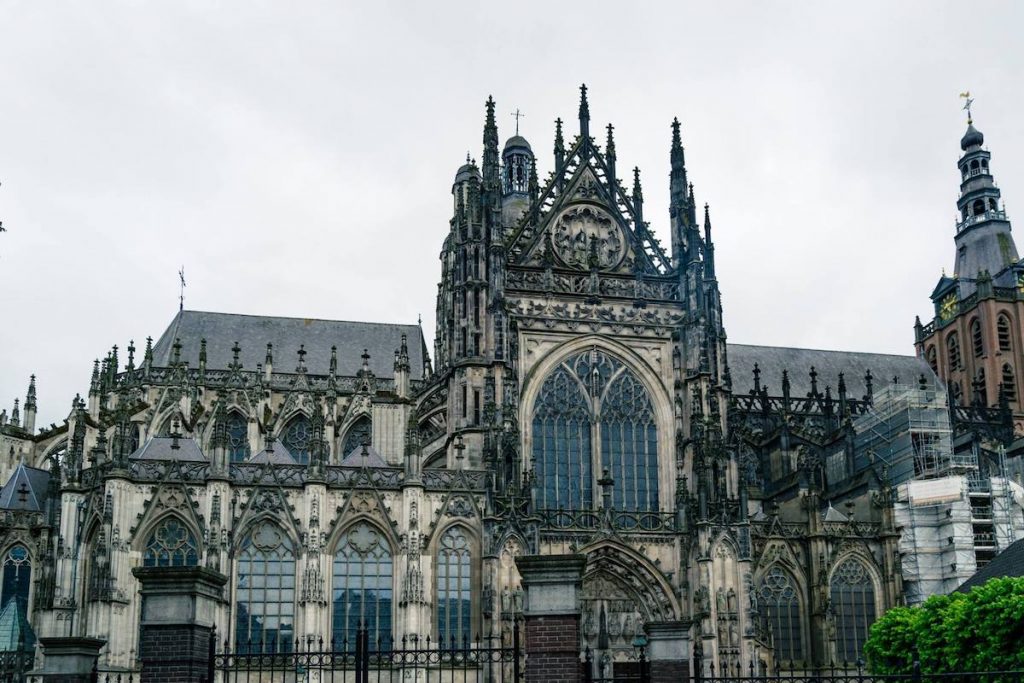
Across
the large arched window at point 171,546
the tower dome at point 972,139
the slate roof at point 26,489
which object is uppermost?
the tower dome at point 972,139

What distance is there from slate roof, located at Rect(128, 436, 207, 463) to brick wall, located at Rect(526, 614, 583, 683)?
849 inches

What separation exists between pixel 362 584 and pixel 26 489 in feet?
53.4

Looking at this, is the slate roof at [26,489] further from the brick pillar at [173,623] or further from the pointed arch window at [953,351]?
the pointed arch window at [953,351]

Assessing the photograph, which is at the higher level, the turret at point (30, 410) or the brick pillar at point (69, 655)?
the turret at point (30, 410)

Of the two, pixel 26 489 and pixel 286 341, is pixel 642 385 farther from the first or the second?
pixel 26 489

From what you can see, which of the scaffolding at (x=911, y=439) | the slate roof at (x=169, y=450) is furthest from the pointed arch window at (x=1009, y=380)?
the slate roof at (x=169, y=450)

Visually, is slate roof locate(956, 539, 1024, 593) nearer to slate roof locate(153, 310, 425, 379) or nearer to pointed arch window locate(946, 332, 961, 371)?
slate roof locate(153, 310, 425, 379)

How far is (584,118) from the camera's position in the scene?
4191cm

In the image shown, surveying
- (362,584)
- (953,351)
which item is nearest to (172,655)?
(362,584)

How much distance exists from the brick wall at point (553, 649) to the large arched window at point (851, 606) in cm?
2604

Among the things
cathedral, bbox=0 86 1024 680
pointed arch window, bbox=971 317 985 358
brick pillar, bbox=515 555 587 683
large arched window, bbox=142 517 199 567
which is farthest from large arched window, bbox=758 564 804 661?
pointed arch window, bbox=971 317 985 358

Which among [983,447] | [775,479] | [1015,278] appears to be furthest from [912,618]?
[1015,278]

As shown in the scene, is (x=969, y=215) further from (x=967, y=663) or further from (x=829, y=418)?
(x=967, y=663)

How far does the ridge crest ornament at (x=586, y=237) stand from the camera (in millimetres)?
39688
